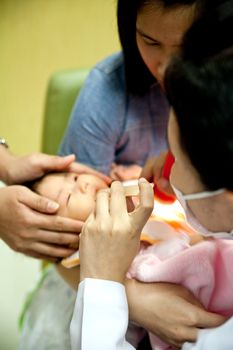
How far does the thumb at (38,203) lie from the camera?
3.87 feet

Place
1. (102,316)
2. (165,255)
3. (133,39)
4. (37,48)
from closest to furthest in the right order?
(102,316), (165,255), (133,39), (37,48)

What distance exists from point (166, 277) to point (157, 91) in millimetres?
648

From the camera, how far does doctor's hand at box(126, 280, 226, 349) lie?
0.96 m

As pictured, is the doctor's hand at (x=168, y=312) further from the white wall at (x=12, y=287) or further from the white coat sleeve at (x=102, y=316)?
the white wall at (x=12, y=287)

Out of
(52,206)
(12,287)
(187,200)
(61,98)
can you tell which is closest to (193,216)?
(187,200)

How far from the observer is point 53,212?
1.20 meters

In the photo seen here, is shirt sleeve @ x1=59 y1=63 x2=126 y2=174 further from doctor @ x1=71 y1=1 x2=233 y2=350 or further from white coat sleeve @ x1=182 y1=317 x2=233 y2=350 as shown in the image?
white coat sleeve @ x1=182 y1=317 x2=233 y2=350

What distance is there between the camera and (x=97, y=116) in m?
1.47

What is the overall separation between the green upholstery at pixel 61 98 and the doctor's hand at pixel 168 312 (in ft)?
2.76

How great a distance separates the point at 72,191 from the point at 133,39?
0.42 m

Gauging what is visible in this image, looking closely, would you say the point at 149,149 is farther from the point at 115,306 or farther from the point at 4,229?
the point at 115,306

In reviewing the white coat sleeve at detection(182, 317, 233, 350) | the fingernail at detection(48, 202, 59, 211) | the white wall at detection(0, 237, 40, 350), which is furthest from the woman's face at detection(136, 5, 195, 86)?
the white wall at detection(0, 237, 40, 350)

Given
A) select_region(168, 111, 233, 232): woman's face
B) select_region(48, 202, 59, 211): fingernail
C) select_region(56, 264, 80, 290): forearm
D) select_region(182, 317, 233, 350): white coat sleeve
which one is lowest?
select_region(56, 264, 80, 290): forearm

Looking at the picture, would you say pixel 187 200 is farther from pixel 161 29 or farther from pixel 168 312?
pixel 161 29
